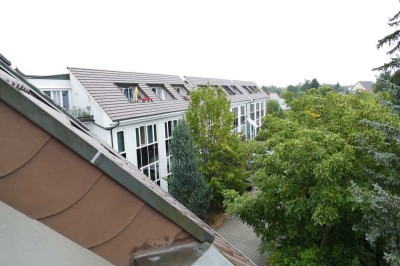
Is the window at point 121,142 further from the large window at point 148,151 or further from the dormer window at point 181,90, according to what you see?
the dormer window at point 181,90

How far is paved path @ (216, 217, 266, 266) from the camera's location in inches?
462

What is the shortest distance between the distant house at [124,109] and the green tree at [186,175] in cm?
220

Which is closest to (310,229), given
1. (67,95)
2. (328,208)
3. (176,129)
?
(328,208)

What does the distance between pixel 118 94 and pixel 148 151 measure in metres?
3.94

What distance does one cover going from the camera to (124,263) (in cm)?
113

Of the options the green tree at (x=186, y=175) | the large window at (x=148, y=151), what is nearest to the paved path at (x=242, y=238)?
the green tree at (x=186, y=175)

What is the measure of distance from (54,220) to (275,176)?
715 centimetres

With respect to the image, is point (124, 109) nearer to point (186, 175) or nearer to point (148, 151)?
point (148, 151)

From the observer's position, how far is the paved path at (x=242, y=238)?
38.5 feet

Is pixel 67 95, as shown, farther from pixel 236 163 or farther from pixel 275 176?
pixel 275 176

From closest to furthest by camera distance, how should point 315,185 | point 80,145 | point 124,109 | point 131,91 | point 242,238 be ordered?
point 80,145, point 315,185, point 242,238, point 124,109, point 131,91

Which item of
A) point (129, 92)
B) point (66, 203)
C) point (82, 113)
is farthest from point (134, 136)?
point (66, 203)

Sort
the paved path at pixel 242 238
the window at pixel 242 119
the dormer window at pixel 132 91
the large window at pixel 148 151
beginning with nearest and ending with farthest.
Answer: the paved path at pixel 242 238 < the large window at pixel 148 151 < the dormer window at pixel 132 91 < the window at pixel 242 119

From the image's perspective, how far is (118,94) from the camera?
15750mm
